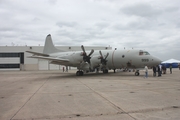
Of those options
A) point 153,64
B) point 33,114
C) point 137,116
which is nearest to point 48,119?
point 33,114

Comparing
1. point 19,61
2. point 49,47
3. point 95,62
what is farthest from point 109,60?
point 19,61

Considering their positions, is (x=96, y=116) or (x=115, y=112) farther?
(x=115, y=112)

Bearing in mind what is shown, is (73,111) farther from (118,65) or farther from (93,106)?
(118,65)

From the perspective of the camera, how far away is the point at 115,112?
19.4 ft

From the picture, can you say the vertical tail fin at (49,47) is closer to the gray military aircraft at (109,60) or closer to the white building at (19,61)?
the gray military aircraft at (109,60)

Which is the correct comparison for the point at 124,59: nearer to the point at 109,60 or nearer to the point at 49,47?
the point at 109,60

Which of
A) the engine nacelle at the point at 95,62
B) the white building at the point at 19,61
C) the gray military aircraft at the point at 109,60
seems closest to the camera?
the gray military aircraft at the point at 109,60

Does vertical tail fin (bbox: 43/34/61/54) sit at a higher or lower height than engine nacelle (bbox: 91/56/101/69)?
higher

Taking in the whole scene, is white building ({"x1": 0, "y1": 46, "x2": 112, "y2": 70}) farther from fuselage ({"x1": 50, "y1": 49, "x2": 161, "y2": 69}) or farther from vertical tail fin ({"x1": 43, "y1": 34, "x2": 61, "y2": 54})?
fuselage ({"x1": 50, "y1": 49, "x2": 161, "y2": 69})

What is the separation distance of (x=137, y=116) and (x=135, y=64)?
693 inches

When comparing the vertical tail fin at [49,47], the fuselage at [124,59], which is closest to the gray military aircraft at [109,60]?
the fuselage at [124,59]

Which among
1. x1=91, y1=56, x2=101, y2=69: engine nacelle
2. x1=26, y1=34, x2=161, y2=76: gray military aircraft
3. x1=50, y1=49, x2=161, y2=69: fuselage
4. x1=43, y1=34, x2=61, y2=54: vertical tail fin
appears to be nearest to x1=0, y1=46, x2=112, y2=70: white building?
x1=43, y1=34, x2=61, y2=54: vertical tail fin

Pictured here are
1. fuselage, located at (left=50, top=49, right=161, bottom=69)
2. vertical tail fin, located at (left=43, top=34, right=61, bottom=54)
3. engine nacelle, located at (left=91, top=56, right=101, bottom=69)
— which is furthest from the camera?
vertical tail fin, located at (left=43, top=34, right=61, bottom=54)

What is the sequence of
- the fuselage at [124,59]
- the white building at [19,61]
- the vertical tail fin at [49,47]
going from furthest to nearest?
the white building at [19,61] → the vertical tail fin at [49,47] → the fuselage at [124,59]
